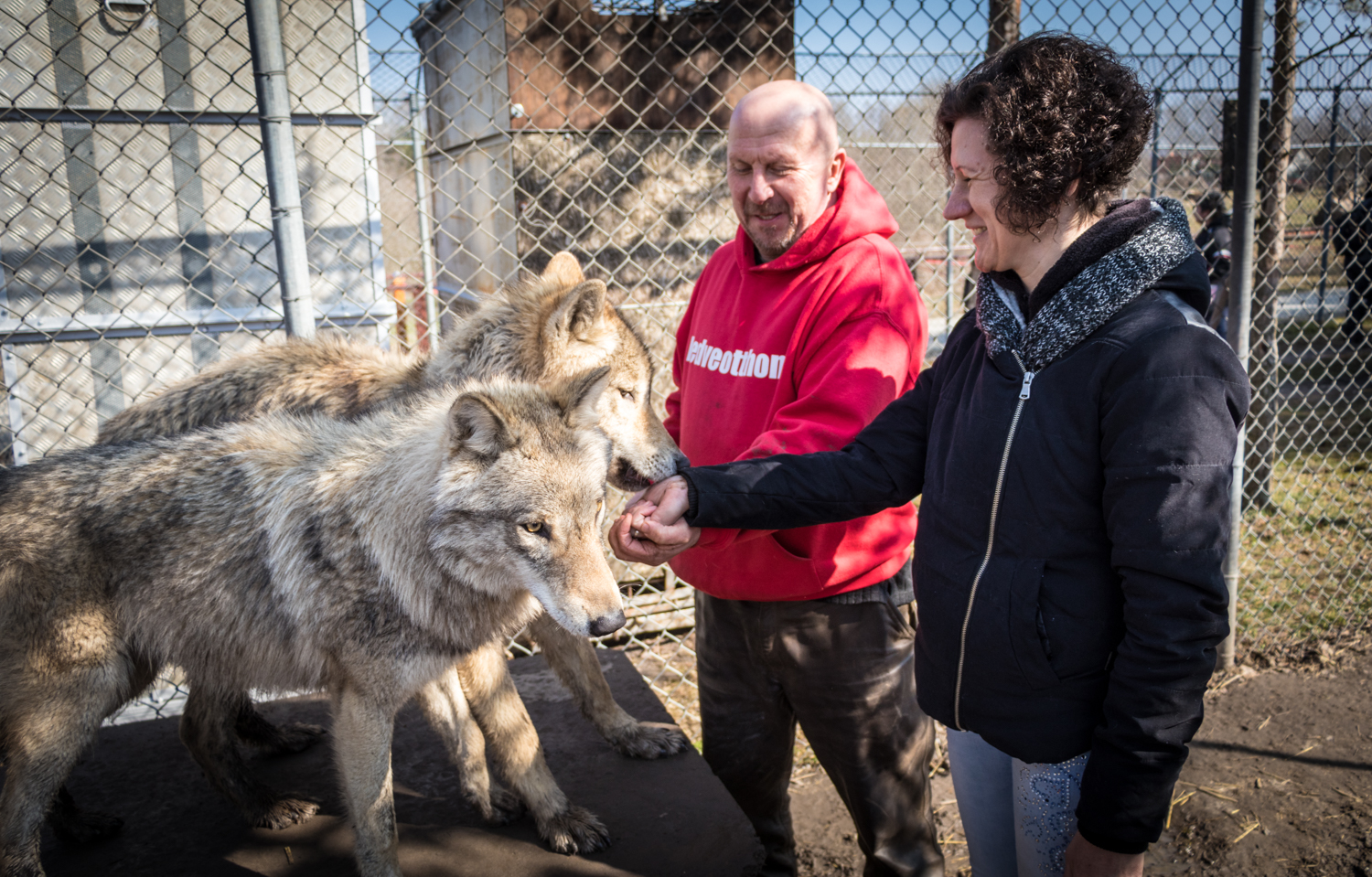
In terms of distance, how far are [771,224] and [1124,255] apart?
1.22 meters

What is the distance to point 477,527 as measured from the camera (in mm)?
2232

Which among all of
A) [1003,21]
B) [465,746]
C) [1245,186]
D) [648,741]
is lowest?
[648,741]

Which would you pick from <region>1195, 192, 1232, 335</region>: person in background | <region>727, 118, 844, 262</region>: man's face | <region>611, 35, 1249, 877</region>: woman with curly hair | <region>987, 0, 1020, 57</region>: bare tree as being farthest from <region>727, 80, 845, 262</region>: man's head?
<region>1195, 192, 1232, 335</region>: person in background

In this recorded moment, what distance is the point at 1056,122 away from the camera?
Result: 163 cm

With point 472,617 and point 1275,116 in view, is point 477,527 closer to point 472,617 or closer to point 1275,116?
point 472,617

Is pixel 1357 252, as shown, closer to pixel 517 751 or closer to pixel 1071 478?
pixel 1071 478

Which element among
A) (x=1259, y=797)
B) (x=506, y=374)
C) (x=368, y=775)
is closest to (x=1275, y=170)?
(x=1259, y=797)

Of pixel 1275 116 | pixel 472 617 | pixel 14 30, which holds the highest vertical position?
pixel 14 30

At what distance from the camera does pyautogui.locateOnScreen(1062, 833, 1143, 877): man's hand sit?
5.10 ft

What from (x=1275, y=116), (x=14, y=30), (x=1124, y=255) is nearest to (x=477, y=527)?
(x=1124, y=255)

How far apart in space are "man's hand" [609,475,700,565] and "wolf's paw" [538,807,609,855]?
0.99 meters

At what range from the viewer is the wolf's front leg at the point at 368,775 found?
2.29 metres

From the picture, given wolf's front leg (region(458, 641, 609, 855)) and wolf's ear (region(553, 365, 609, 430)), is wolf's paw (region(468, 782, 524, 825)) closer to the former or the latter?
wolf's front leg (region(458, 641, 609, 855))

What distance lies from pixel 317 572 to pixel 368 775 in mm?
613
